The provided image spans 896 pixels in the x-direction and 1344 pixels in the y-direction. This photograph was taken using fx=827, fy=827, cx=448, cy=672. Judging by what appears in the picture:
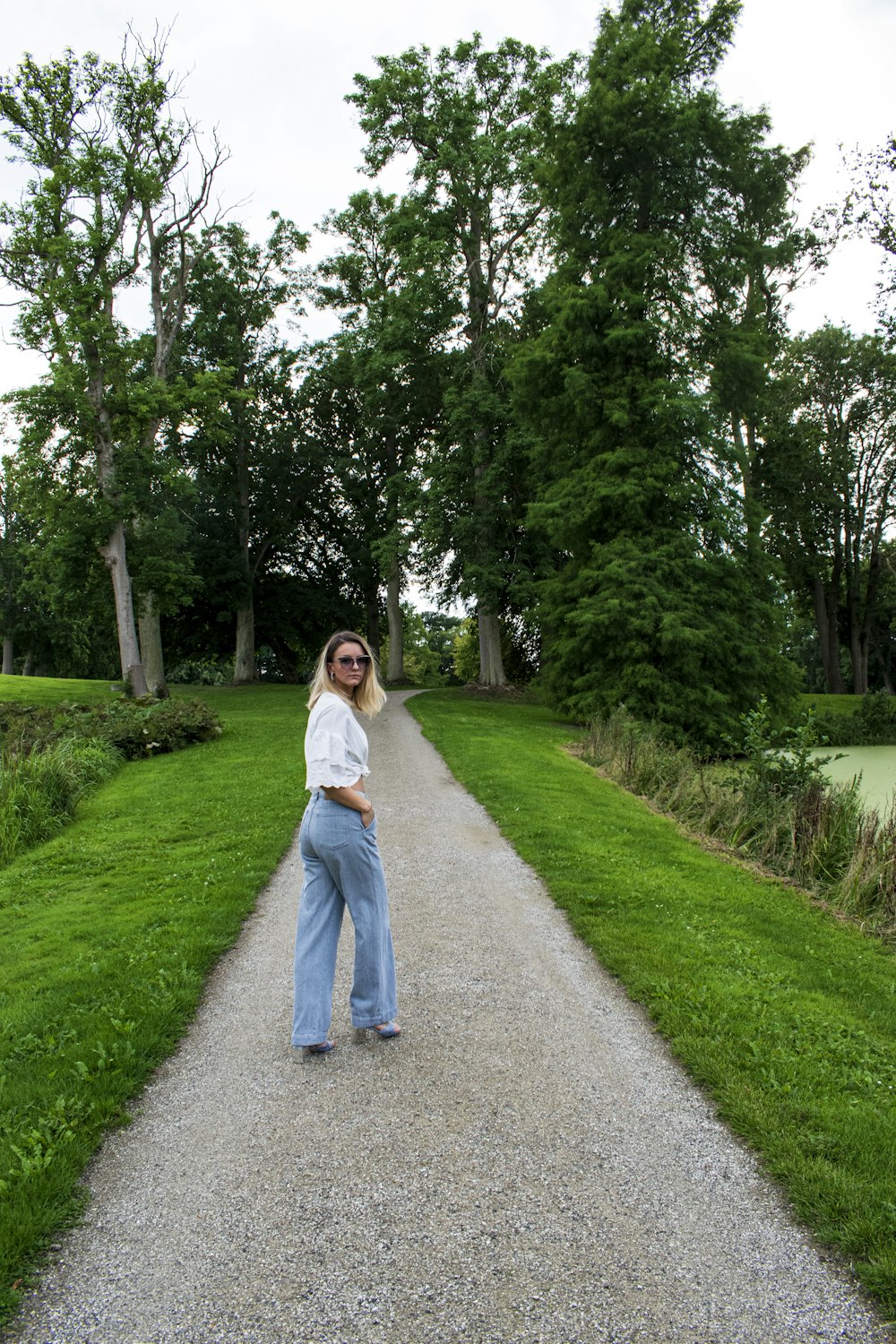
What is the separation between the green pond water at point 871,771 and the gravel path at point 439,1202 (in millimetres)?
8462

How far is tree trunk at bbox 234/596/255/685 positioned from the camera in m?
35.5

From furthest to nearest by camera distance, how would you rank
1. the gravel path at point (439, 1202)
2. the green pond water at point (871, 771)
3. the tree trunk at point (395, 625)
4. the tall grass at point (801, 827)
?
1. the tree trunk at point (395, 625)
2. the green pond water at point (871, 771)
3. the tall grass at point (801, 827)
4. the gravel path at point (439, 1202)

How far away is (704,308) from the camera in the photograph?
21.2 metres

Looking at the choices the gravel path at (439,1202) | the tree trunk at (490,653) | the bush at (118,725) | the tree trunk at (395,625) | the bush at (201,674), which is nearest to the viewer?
the gravel path at (439,1202)

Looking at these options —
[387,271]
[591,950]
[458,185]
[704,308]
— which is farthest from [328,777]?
[387,271]

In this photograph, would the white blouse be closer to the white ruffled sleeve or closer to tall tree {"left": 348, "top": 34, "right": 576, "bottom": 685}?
the white ruffled sleeve

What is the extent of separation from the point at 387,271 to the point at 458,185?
901 centimetres

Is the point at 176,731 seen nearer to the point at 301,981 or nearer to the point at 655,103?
the point at 301,981

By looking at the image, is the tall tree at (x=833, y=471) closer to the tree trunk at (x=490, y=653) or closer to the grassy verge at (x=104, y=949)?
the tree trunk at (x=490, y=653)

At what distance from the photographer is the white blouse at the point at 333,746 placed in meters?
4.12

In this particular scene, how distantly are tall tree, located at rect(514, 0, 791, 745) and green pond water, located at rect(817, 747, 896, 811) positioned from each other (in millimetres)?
2556

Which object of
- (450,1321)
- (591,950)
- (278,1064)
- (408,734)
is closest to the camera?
(450,1321)

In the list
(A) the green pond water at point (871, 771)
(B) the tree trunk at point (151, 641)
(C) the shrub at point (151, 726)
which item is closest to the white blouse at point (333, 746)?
(A) the green pond water at point (871, 771)

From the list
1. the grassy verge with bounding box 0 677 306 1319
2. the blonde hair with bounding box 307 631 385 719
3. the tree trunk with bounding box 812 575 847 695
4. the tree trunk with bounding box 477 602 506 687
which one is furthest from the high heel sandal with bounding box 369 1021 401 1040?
the tree trunk with bounding box 812 575 847 695
